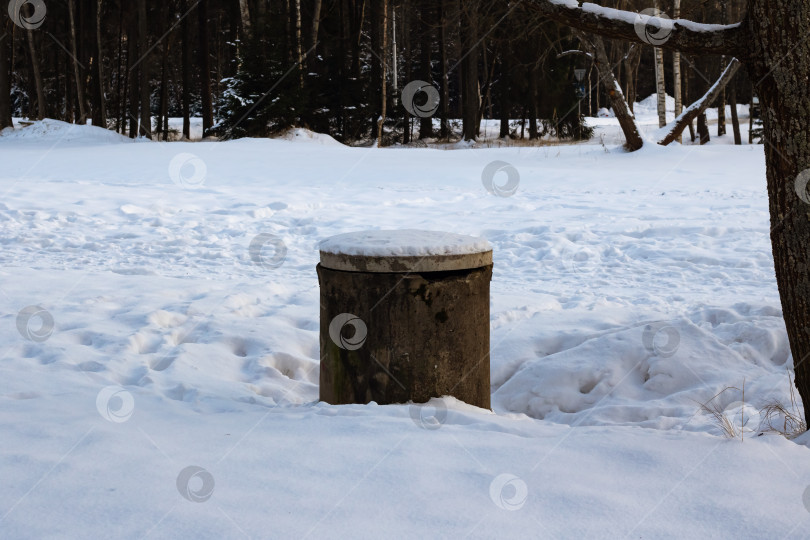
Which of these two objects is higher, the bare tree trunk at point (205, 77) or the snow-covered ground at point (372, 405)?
the bare tree trunk at point (205, 77)

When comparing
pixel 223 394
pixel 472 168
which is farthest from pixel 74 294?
pixel 472 168

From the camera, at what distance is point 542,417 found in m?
4.27

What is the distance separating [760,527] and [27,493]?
2.20m

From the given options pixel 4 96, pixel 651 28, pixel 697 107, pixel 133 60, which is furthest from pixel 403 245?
pixel 133 60

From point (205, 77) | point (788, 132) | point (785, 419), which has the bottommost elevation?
point (785, 419)
